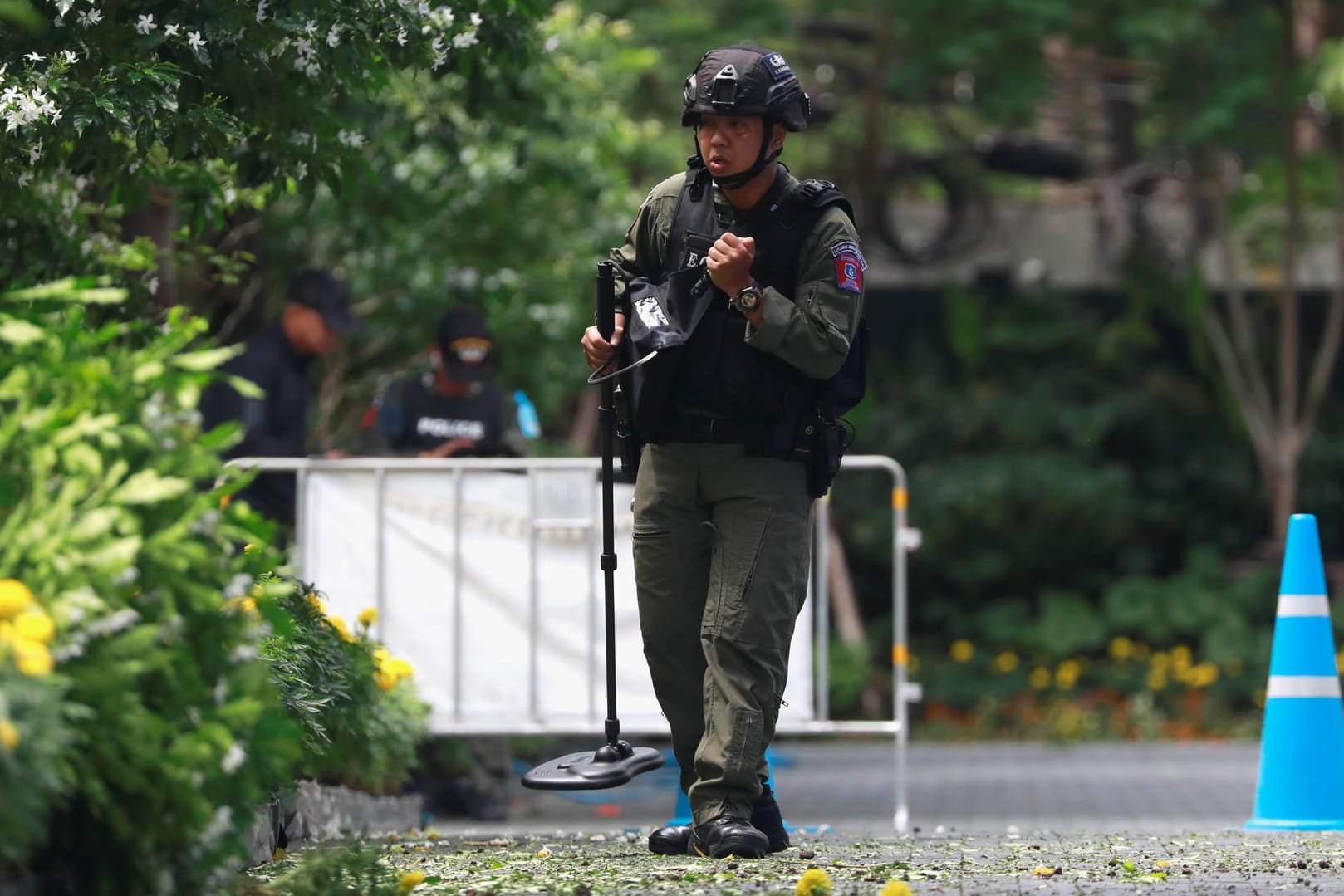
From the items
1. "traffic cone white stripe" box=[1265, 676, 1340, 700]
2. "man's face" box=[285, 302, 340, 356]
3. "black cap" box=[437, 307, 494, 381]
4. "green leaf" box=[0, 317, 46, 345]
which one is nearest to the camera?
"green leaf" box=[0, 317, 46, 345]

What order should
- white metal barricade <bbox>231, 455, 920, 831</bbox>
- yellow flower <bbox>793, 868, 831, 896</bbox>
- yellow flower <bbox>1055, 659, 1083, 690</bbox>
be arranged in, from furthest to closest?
yellow flower <bbox>1055, 659, 1083, 690</bbox> < white metal barricade <bbox>231, 455, 920, 831</bbox> < yellow flower <bbox>793, 868, 831, 896</bbox>

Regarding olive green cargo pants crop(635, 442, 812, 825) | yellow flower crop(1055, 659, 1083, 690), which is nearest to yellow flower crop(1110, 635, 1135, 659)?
yellow flower crop(1055, 659, 1083, 690)

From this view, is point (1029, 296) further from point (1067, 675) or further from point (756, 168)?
point (756, 168)

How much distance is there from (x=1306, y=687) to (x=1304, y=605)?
28 cm

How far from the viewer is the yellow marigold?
274 cm

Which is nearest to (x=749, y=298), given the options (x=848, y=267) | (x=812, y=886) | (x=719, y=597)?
(x=848, y=267)

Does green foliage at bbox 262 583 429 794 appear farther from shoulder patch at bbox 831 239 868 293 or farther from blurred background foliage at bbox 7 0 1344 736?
blurred background foliage at bbox 7 0 1344 736

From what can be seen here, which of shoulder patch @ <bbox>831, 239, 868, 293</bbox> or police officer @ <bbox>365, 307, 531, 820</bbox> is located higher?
shoulder patch @ <bbox>831, 239, 868, 293</bbox>

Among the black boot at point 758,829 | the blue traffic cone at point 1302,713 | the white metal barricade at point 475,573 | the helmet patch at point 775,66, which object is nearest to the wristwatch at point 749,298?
the helmet patch at point 775,66

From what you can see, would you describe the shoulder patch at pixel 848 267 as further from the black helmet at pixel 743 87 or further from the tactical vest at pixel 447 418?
the tactical vest at pixel 447 418

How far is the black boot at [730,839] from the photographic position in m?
4.79

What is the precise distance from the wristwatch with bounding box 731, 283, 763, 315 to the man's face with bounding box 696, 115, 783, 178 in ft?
1.18

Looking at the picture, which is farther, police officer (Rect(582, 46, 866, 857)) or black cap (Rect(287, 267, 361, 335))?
Result: black cap (Rect(287, 267, 361, 335))

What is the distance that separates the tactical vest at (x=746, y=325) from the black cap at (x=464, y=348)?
4124 millimetres
